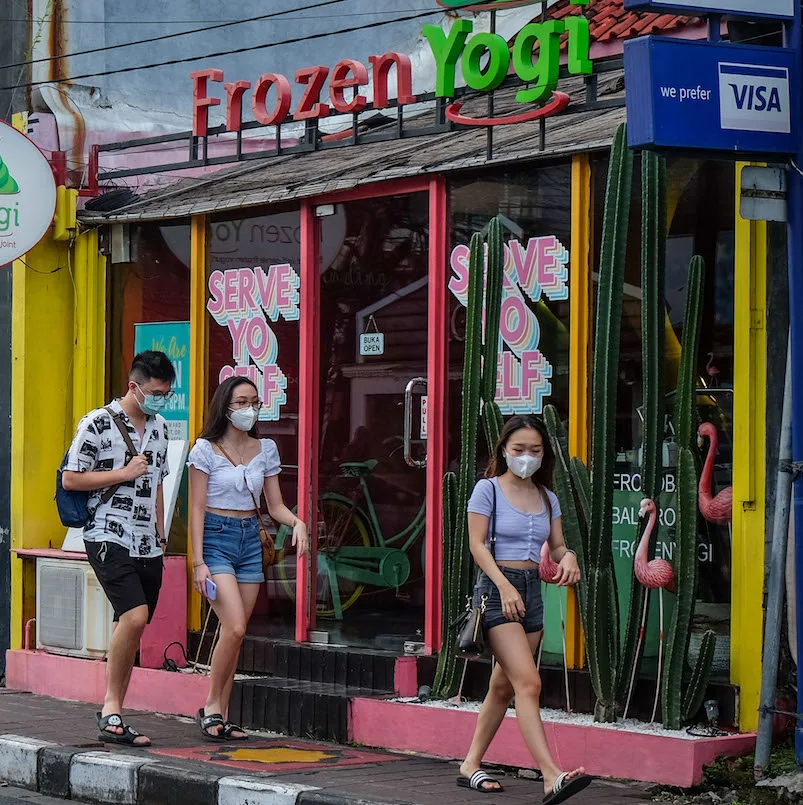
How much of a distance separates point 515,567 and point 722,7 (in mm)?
2509

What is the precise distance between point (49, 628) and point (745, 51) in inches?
248

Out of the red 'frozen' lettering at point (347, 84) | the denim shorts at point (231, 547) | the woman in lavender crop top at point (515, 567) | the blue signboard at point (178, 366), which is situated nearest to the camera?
the woman in lavender crop top at point (515, 567)

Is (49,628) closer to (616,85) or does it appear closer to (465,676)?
(465,676)

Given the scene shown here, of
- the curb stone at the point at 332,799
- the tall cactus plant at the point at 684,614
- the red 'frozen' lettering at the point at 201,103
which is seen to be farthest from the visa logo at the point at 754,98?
the red 'frozen' lettering at the point at 201,103

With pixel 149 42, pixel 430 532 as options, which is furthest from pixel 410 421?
pixel 149 42

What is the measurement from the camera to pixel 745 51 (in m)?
6.50

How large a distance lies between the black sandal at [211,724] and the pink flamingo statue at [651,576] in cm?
216

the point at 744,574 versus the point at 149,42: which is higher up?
the point at 149,42

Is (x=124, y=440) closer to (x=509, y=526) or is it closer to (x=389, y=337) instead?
(x=389, y=337)

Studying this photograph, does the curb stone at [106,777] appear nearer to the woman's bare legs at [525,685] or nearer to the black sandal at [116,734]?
the black sandal at [116,734]

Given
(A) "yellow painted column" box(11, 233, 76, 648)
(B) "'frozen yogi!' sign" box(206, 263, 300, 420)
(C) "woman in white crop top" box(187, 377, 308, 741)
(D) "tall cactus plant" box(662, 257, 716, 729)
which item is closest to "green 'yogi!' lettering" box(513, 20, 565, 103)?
(D) "tall cactus plant" box(662, 257, 716, 729)

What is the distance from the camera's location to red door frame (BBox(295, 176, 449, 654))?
8859mm

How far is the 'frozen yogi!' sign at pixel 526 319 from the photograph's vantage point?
8312 millimetres

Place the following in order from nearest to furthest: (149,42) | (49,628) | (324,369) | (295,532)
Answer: (295,532) < (324,369) < (49,628) < (149,42)
